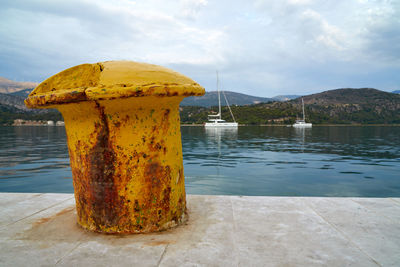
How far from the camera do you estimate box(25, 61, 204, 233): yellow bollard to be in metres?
2.11

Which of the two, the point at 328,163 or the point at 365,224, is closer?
the point at 365,224

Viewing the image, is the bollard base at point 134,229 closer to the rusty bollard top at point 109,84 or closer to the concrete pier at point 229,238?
the concrete pier at point 229,238

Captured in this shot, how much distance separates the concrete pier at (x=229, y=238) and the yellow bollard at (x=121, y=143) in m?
0.18

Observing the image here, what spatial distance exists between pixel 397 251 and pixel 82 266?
A: 204 cm

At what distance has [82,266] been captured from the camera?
1.65 metres

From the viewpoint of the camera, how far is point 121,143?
2137 millimetres

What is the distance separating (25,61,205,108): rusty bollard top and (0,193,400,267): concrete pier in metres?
1.05

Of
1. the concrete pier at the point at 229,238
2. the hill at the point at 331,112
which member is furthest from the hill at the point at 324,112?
the concrete pier at the point at 229,238

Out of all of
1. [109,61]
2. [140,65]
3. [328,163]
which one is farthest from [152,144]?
[328,163]

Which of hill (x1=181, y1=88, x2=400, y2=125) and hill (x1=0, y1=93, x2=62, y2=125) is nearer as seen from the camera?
hill (x1=181, y1=88, x2=400, y2=125)

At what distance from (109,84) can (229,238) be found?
4.73 ft

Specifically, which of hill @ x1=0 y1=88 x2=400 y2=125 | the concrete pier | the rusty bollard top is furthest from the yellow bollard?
hill @ x1=0 y1=88 x2=400 y2=125

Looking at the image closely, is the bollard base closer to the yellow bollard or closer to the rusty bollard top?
the yellow bollard

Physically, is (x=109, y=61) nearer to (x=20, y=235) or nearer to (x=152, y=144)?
(x=152, y=144)
